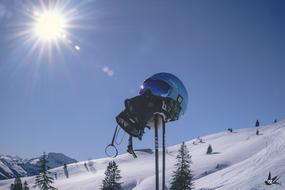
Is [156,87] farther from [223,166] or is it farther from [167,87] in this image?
[223,166]

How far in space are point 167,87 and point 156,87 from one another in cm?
24

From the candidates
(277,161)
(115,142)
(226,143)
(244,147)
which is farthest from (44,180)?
(226,143)

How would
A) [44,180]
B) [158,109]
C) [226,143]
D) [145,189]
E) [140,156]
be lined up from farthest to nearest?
1. [140,156]
2. [226,143]
3. [145,189]
4. [44,180]
5. [158,109]

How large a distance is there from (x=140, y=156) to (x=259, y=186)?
141380 millimetres

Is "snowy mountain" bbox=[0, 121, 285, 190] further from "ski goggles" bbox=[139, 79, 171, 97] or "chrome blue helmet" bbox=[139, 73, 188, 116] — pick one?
"ski goggles" bbox=[139, 79, 171, 97]

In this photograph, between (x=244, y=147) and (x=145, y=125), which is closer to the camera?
(x=145, y=125)

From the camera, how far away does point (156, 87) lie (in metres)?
8.74

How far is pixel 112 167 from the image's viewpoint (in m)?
61.5

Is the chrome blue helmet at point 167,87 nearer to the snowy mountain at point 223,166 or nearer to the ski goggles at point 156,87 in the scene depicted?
the ski goggles at point 156,87

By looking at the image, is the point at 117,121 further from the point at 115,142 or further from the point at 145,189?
the point at 145,189

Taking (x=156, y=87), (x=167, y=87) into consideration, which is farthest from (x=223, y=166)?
(x=156, y=87)

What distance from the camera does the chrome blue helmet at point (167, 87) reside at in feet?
28.6

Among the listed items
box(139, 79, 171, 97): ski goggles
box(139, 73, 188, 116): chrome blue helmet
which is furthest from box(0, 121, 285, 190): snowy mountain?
box(139, 79, 171, 97): ski goggles

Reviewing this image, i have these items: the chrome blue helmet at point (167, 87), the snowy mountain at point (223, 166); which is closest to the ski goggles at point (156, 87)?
the chrome blue helmet at point (167, 87)
